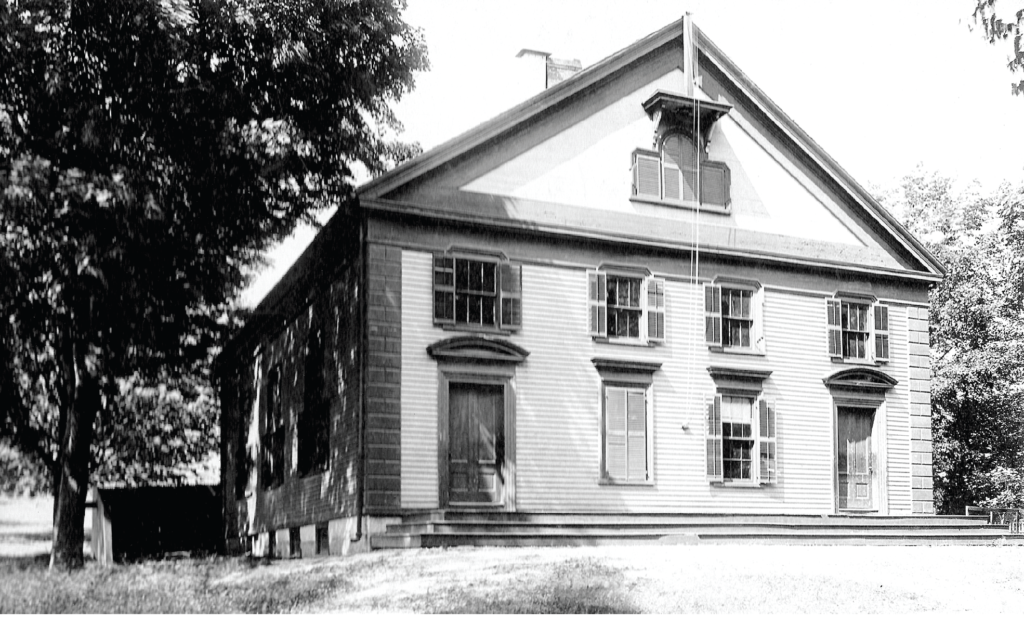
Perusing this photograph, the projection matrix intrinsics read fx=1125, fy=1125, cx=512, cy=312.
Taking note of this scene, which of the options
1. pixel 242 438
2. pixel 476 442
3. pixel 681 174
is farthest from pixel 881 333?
pixel 242 438

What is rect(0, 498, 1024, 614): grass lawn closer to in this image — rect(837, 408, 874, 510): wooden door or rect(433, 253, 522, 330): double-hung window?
rect(433, 253, 522, 330): double-hung window

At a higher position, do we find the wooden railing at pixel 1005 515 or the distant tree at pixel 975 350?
the distant tree at pixel 975 350

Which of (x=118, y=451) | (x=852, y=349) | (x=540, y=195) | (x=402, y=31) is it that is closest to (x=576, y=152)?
(x=540, y=195)

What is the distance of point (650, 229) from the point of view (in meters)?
15.5

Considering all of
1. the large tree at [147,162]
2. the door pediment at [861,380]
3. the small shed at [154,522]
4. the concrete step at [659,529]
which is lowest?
the small shed at [154,522]

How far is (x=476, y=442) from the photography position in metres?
14.0

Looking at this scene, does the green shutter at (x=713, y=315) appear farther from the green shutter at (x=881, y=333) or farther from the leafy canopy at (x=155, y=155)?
the leafy canopy at (x=155, y=155)

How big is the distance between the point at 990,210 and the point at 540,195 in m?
6.85

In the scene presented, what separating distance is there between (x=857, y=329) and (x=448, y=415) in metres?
6.61

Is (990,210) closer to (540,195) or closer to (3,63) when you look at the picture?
(540,195)

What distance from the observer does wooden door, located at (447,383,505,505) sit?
45.3ft

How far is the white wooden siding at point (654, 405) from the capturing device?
1391 centimetres

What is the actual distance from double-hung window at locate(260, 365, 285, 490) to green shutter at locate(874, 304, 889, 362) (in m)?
9.30

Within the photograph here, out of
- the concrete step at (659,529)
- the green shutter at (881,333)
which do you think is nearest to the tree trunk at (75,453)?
the concrete step at (659,529)
